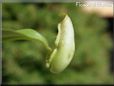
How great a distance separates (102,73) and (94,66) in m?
0.08

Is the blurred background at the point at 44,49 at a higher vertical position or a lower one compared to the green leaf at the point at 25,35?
lower

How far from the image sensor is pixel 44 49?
2.04m

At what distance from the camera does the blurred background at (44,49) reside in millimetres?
2023

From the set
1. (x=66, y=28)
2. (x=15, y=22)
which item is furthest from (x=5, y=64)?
(x=66, y=28)

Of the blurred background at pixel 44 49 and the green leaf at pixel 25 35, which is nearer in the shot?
the green leaf at pixel 25 35

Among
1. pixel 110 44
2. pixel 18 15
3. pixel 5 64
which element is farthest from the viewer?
pixel 110 44

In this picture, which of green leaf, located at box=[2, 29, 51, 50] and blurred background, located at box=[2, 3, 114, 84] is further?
blurred background, located at box=[2, 3, 114, 84]

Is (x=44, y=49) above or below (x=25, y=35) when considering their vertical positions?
below

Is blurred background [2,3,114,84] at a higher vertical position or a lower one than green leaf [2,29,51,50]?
lower

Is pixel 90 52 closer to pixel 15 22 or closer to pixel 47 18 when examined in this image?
pixel 47 18

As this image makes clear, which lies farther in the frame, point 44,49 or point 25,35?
point 44,49

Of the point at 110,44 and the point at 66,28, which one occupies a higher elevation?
the point at 66,28

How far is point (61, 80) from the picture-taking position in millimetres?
2189

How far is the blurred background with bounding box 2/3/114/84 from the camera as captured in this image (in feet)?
6.64
